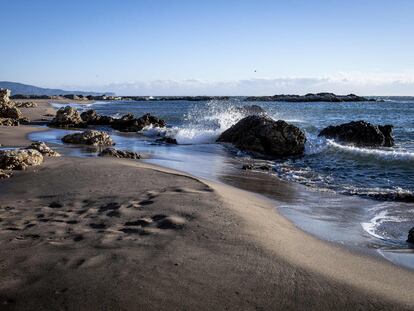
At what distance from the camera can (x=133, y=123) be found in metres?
24.3

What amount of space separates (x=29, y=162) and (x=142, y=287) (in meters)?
6.25

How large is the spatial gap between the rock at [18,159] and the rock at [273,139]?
8.60m

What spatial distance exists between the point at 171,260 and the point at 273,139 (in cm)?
1207

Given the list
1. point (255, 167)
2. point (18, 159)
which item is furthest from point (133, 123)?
point (18, 159)

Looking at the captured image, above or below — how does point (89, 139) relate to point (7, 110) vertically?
below

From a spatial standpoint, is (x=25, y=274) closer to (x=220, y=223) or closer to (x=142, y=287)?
(x=142, y=287)

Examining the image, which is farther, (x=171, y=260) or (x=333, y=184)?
(x=333, y=184)

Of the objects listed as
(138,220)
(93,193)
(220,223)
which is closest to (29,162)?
(93,193)

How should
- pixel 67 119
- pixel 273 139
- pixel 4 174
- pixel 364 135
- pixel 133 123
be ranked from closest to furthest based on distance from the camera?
pixel 4 174 → pixel 273 139 → pixel 364 135 → pixel 133 123 → pixel 67 119

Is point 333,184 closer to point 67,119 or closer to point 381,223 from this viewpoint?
point 381,223

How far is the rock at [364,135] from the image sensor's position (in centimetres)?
1777

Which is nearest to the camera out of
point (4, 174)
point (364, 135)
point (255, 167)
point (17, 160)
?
point (4, 174)

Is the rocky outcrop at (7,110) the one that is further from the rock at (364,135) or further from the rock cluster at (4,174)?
the rock cluster at (4,174)

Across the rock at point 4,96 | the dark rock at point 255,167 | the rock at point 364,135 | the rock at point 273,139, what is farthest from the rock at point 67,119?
the dark rock at point 255,167
